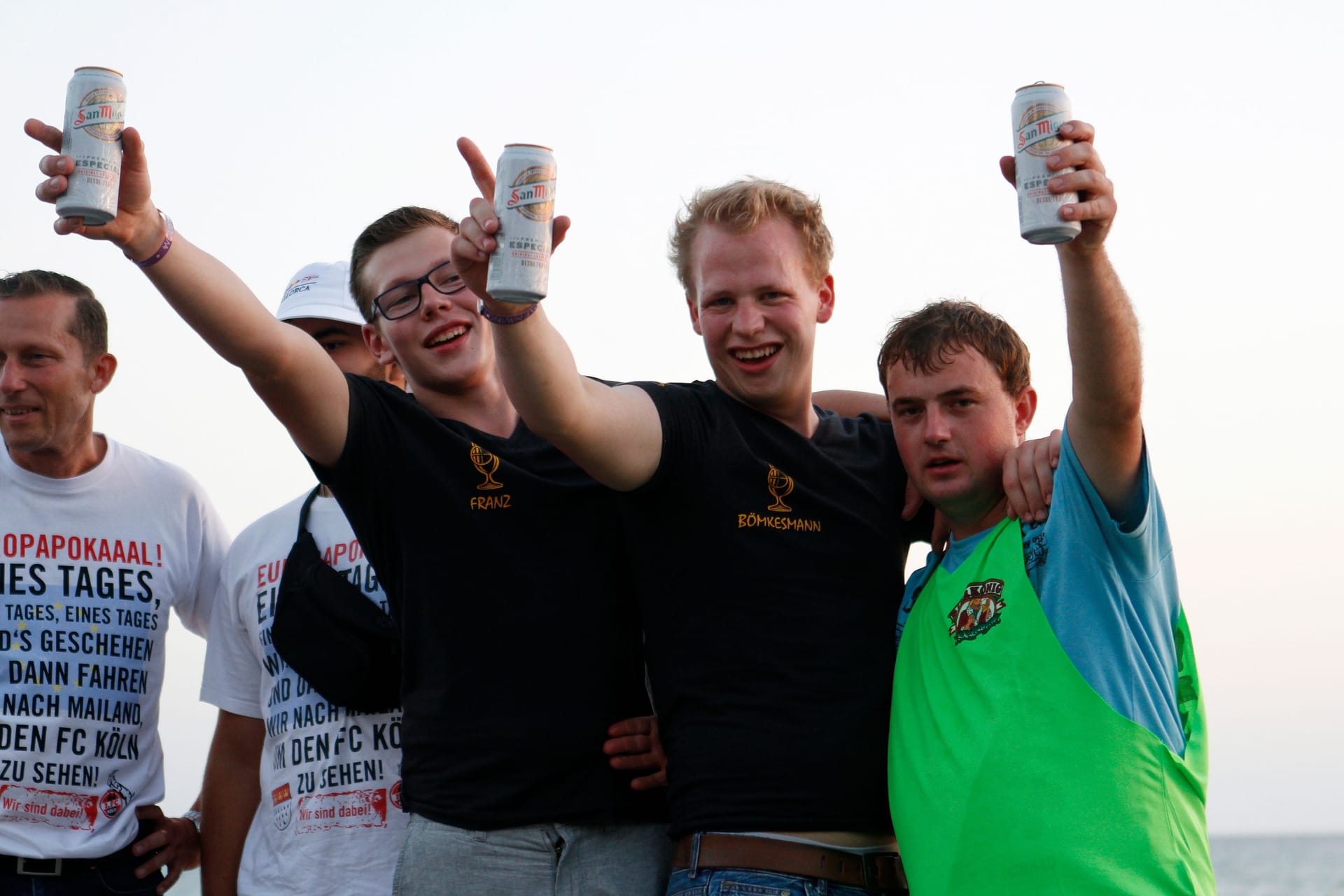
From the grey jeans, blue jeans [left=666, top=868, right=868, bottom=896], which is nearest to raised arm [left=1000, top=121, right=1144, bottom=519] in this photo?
blue jeans [left=666, top=868, right=868, bottom=896]

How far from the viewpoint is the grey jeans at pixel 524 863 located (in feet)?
12.2

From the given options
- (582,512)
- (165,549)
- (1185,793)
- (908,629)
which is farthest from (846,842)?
(165,549)

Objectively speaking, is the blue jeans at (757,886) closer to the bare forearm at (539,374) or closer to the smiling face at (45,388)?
the bare forearm at (539,374)

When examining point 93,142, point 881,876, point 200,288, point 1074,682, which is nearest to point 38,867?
point 200,288

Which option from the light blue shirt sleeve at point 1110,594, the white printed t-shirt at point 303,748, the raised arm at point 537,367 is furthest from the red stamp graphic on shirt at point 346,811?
the light blue shirt sleeve at point 1110,594

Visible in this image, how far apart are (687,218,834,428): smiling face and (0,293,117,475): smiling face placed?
273 centimetres

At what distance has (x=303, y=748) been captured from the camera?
4629 millimetres

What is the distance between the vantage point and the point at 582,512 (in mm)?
4004

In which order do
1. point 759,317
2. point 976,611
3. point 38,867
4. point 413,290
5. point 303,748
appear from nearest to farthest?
point 976,611
point 759,317
point 413,290
point 303,748
point 38,867

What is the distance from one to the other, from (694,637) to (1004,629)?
84 cm

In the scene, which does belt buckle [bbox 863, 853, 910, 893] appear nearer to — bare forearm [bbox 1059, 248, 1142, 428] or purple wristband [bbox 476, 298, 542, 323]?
bare forearm [bbox 1059, 248, 1142, 428]

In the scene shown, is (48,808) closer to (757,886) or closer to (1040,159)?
(757,886)

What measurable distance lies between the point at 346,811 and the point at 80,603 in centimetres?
140

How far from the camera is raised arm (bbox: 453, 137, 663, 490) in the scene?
→ 3281 mm
